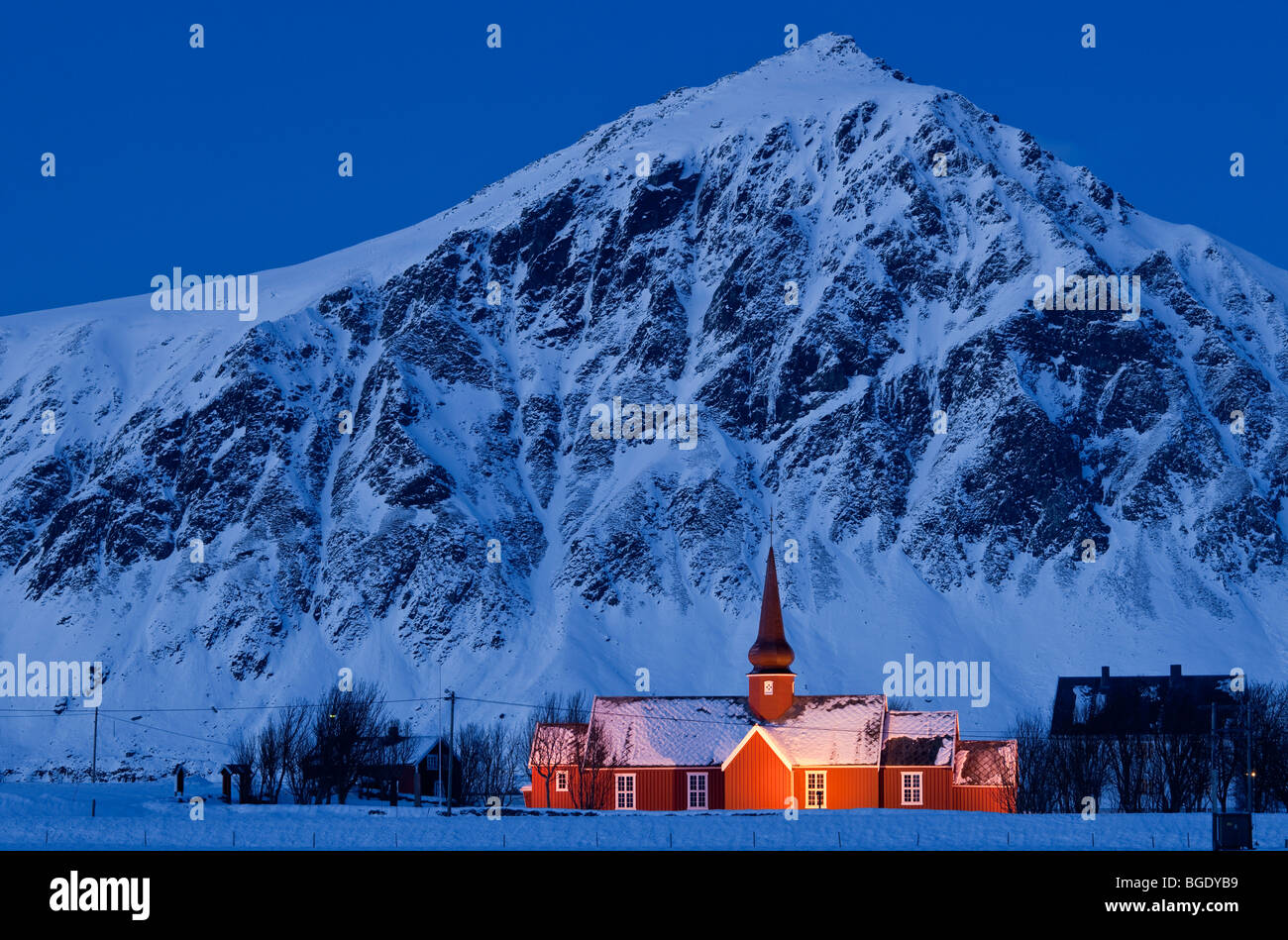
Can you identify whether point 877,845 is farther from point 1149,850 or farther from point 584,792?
point 584,792

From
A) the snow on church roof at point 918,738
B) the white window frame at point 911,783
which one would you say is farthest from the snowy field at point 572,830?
the snow on church roof at point 918,738

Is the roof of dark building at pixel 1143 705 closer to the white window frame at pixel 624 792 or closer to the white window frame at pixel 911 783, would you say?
the white window frame at pixel 911 783

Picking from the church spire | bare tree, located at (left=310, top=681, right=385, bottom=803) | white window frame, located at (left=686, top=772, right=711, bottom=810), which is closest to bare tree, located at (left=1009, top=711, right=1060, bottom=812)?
the church spire

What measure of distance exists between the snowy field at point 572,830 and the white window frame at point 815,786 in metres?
15.9

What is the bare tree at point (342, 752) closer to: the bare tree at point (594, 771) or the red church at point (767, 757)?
the bare tree at point (594, 771)

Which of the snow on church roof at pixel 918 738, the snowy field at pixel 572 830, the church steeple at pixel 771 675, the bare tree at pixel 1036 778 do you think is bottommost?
the bare tree at pixel 1036 778

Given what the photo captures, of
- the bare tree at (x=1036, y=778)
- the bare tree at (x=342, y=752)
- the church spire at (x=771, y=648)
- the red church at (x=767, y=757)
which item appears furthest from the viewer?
the bare tree at (x=342, y=752)

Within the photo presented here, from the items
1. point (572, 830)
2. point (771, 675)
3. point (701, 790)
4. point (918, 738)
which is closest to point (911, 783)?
point (918, 738)

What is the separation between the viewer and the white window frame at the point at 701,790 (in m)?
107

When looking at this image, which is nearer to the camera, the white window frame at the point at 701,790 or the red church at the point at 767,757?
the red church at the point at 767,757

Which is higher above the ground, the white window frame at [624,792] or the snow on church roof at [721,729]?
the snow on church roof at [721,729]

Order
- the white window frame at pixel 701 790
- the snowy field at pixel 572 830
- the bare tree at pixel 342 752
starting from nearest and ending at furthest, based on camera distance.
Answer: the snowy field at pixel 572 830
the white window frame at pixel 701 790
the bare tree at pixel 342 752
